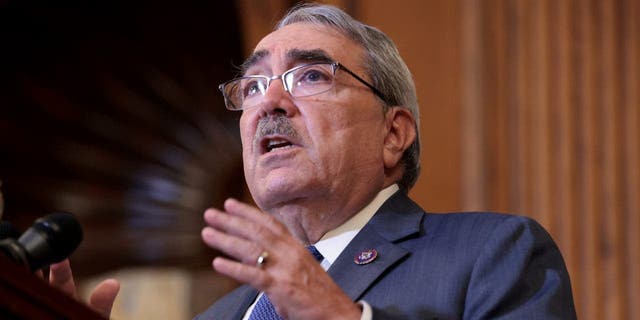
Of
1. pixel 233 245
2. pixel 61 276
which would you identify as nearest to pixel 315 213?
pixel 61 276

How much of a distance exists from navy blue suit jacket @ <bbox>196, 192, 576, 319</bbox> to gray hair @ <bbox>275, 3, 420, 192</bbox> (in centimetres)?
31

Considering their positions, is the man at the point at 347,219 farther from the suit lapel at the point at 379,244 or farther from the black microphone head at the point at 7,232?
the black microphone head at the point at 7,232

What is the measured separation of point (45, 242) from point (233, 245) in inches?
10.2

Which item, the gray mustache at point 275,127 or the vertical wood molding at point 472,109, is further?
the vertical wood molding at point 472,109

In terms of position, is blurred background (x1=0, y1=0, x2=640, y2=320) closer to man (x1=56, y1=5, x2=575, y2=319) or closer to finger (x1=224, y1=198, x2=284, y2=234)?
man (x1=56, y1=5, x2=575, y2=319)

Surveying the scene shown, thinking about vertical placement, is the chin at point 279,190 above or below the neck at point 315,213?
above

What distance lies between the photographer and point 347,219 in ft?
6.33

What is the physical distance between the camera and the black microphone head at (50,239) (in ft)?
3.96

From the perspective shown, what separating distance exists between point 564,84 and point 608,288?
0.77 m

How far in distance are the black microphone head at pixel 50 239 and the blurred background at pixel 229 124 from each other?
7.71 ft

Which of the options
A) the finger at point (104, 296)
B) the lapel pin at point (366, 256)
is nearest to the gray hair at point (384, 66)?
the lapel pin at point (366, 256)

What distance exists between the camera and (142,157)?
4207 millimetres

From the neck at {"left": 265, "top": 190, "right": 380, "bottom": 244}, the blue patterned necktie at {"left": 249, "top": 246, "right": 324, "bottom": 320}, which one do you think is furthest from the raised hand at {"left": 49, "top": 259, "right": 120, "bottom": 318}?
the neck at {"left": 265, "top": 190, "right": 380, "bottom": 244}

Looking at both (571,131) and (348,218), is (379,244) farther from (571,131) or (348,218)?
(571,131)
